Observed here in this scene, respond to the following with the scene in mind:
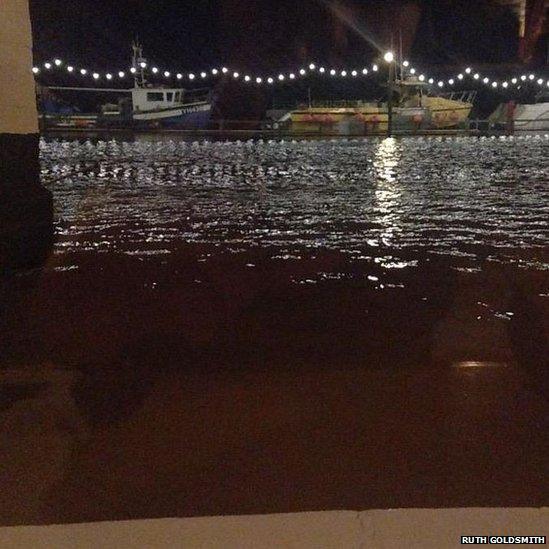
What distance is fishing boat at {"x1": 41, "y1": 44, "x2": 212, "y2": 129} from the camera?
41469mm

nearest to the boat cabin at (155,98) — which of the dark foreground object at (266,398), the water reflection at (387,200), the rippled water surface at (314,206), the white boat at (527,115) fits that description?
the white boat at (527,115)

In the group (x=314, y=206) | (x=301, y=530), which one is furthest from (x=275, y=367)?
(x=314, y=206)

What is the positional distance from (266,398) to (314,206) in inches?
263

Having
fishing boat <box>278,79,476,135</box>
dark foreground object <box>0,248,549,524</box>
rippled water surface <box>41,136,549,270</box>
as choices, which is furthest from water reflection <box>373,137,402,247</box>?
fishing boat <box>278,79,476,135</box>

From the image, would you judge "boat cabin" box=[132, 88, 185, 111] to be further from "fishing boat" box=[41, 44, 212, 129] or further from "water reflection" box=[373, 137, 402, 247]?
"water reflection" box=[373, 137, 402, 247]

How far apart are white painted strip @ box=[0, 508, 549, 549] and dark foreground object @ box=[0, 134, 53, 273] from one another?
4.17 meters

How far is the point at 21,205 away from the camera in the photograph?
6305mm

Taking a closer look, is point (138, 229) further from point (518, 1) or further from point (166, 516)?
point (518, 1)

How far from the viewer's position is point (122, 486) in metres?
3.02

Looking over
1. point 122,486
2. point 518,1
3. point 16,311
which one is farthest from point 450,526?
point 518,1

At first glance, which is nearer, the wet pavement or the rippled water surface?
the wet pavement

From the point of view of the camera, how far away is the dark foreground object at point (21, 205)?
6059 mm

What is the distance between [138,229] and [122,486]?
5817 mm

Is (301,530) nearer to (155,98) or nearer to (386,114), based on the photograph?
(386,114)
